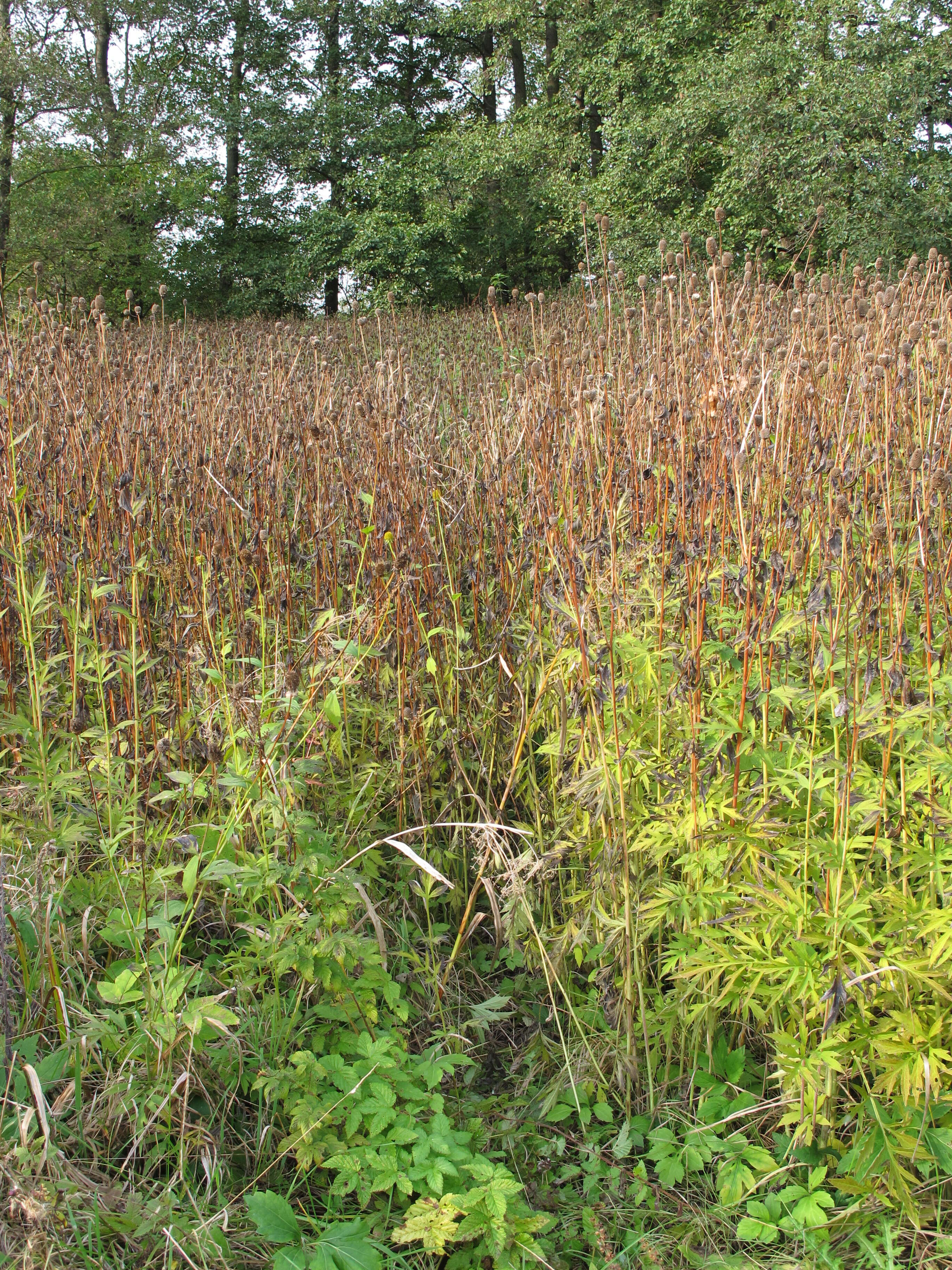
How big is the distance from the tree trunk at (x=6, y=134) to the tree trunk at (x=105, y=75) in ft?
6.18

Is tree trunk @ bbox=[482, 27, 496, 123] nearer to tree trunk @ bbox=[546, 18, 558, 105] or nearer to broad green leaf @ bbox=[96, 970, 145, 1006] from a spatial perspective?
Result: tree trunk @ bbox=[546, 18, 558, 105]

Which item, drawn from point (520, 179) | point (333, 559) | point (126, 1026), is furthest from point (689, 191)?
point (126, 1026)

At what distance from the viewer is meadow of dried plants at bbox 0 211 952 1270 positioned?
5.67ft

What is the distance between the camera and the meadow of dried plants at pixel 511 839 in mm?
1729

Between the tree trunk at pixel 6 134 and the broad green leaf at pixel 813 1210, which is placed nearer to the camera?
the broad green leaf at pixel 813 1210

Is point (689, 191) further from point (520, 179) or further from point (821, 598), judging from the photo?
point (821, 598)

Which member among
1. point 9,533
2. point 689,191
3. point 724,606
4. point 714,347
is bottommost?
point 724,606

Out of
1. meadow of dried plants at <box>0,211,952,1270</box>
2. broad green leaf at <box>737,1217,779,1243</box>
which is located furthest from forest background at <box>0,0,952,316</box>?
broad green leaf at <box>737,1217,779,1243</box>

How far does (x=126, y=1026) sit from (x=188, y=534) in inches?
69.9

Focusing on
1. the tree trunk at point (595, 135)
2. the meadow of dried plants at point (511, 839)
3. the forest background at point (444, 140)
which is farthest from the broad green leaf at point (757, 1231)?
the tree trunk at point (595, 135)

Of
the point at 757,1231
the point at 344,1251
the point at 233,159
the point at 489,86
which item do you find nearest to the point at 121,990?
the point at 344,1251

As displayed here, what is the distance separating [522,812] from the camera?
291 centimetres

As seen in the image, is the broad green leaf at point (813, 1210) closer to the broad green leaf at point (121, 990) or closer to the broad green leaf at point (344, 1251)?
the broad green leaf at point (344, 1251)

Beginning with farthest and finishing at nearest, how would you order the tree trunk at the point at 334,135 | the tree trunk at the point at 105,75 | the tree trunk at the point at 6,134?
the tree trunk at the point at 334,135, the tree trunk at the point at 105,75, the tree trunk at the point at 6,134
